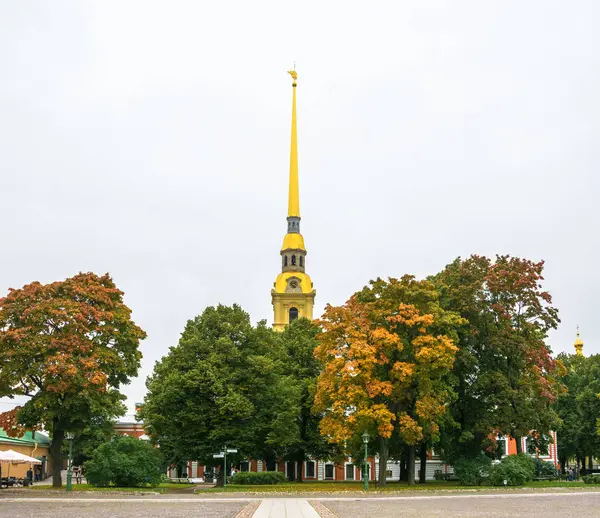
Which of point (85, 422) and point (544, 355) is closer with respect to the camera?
point (85, 422)

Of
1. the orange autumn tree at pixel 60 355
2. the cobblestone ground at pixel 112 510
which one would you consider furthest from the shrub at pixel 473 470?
the orange autumn tree at pixel 60 355

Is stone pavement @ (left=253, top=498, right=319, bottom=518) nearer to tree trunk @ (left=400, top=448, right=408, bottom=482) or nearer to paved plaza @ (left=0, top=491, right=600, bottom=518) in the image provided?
paved plaza @ (left=0, top=491, right=600, bottom=518)

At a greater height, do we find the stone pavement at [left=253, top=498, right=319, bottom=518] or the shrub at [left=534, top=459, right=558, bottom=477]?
the stone pavement at [left=253, top=498, right=319, bottom=518]

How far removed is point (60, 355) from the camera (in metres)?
39.9

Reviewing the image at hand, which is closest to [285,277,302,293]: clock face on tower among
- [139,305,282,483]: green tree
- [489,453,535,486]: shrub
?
[139,305,282,483]: green tree

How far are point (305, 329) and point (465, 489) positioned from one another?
83.2 ft

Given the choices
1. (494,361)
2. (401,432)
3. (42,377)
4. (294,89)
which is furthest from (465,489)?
(294,89)

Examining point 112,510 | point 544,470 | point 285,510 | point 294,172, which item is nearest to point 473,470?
point 544,470

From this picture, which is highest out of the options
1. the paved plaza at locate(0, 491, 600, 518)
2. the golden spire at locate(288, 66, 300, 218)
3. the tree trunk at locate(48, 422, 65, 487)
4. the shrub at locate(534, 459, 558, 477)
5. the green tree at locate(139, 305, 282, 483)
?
the golden spire at locate(288, 66, 300, 218)

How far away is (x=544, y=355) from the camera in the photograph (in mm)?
47156

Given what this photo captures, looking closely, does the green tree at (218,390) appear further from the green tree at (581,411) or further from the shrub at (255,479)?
the green tree at (581,411)

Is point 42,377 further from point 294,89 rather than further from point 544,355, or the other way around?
point 294,89

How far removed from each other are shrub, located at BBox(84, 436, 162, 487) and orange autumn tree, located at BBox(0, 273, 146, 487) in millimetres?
2050

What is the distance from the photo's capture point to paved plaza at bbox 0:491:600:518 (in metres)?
24.4
